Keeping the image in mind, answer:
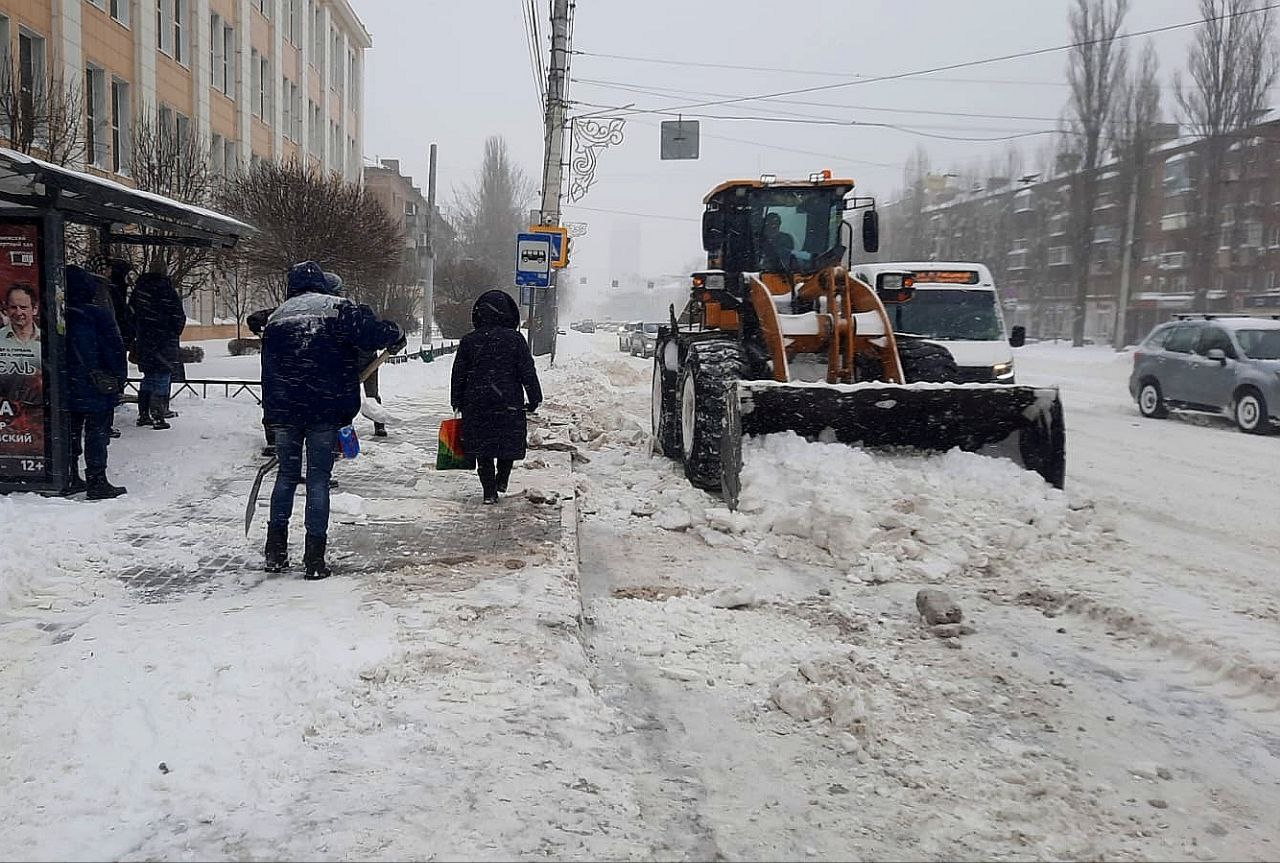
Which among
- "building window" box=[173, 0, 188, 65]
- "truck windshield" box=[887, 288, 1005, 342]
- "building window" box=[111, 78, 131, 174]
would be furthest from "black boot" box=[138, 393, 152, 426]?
"building window" box=[173, 0, 188, 65]

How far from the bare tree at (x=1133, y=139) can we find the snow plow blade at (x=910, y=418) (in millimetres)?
37943

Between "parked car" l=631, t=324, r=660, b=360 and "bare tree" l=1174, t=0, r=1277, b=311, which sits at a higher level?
"bare tree" l=1174, t=0, r=1277, b=311

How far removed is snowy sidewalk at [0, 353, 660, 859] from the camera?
305 centimetres

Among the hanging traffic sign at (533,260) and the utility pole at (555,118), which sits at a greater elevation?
the utility pole at (555,118)

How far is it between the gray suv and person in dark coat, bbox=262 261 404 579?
14241mm

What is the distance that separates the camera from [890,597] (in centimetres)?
591

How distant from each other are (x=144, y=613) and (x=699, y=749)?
3.00m

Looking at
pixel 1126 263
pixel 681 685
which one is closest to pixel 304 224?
pixel 681 685

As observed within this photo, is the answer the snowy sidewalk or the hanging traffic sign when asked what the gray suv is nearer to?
the hanging traffic sign

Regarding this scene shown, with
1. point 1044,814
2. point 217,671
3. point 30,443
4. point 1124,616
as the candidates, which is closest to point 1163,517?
point 1124,616

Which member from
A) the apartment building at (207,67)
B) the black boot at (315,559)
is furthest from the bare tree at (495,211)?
the black boot at (315,559)

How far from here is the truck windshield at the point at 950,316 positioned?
15.7 m

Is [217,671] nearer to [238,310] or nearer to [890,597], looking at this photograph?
[890,597]

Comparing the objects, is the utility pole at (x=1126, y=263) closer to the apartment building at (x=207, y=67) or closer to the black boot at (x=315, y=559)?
the apartment building at (x=207, y=67)
